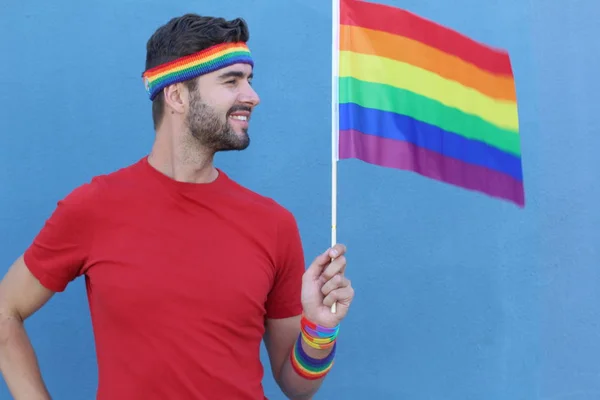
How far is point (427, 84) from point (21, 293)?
3.84ft

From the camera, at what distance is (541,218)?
3.13 metres

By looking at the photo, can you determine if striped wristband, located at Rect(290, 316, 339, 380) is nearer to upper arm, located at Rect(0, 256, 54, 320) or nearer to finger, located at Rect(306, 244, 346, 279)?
finger, located at Rect(306, 244, 346, 279)

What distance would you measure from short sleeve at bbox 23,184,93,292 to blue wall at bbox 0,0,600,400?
2.60 ft

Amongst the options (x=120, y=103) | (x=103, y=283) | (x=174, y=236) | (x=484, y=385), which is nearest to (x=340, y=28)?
(x=174, y=236)

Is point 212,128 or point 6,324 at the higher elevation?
point 212,128

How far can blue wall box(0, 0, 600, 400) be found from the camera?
9.92 ft

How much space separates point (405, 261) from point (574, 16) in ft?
3.60

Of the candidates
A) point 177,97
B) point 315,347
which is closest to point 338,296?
Answer: point 315,347

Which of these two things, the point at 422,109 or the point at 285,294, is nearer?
the point at 422,109

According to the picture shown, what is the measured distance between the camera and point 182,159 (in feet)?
7.48

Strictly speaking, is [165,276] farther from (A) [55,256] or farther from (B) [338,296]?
(B) [338,296]

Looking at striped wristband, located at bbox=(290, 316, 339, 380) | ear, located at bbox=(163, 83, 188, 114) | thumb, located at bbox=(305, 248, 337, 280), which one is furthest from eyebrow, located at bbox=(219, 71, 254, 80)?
striped wristband, located at bbox=(290, 316, 339, 380)

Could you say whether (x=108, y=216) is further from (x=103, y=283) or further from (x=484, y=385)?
(x=484, y=385)

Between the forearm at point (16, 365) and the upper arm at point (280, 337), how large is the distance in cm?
61
